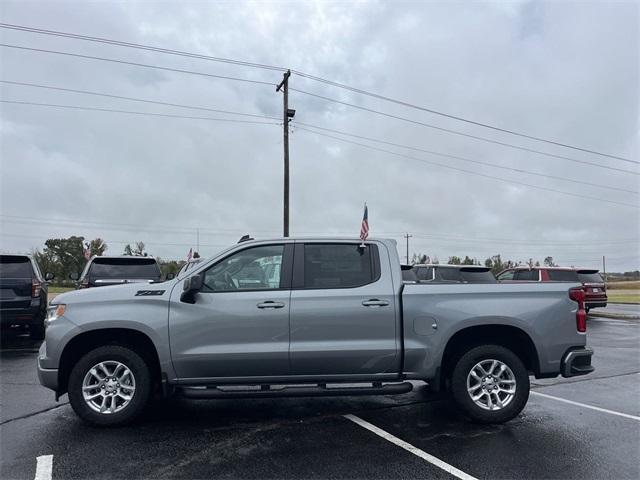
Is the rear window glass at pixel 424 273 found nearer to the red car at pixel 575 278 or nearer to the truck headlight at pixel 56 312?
the red car at pixel 575 278

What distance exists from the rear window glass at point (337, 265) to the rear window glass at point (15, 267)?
7.36 meters

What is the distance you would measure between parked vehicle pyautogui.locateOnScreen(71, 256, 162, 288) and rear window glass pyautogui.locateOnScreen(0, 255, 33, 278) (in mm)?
1032

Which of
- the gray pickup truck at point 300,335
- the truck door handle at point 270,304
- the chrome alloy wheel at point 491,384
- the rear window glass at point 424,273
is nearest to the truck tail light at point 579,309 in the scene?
the gray pickup truck at point 300,335

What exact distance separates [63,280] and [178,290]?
54809mm

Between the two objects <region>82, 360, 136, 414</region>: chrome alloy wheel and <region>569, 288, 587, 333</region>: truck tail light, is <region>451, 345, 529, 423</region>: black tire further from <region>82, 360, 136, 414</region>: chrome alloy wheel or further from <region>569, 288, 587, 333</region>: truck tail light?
<region>82, 360, 136, 414</region>: chrome alloy wheel

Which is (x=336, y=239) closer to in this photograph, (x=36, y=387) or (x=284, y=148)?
(x=36, y=387)

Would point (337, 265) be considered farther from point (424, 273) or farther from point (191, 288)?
point (424, 273)

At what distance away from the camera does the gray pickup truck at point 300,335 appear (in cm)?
509

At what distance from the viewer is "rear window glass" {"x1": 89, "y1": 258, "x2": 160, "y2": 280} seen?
34.5 ft

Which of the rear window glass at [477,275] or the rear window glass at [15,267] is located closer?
the rear window glass at [15,267]

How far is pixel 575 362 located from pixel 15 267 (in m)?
10.0

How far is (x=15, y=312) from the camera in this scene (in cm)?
976

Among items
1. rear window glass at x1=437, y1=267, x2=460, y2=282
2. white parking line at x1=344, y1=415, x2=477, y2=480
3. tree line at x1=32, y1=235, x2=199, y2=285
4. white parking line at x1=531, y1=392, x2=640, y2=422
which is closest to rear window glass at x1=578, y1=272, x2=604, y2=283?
rear window glass at x1=437, y1=267, x2=460, y2=282

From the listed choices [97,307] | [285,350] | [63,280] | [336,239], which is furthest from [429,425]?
[63,280]
